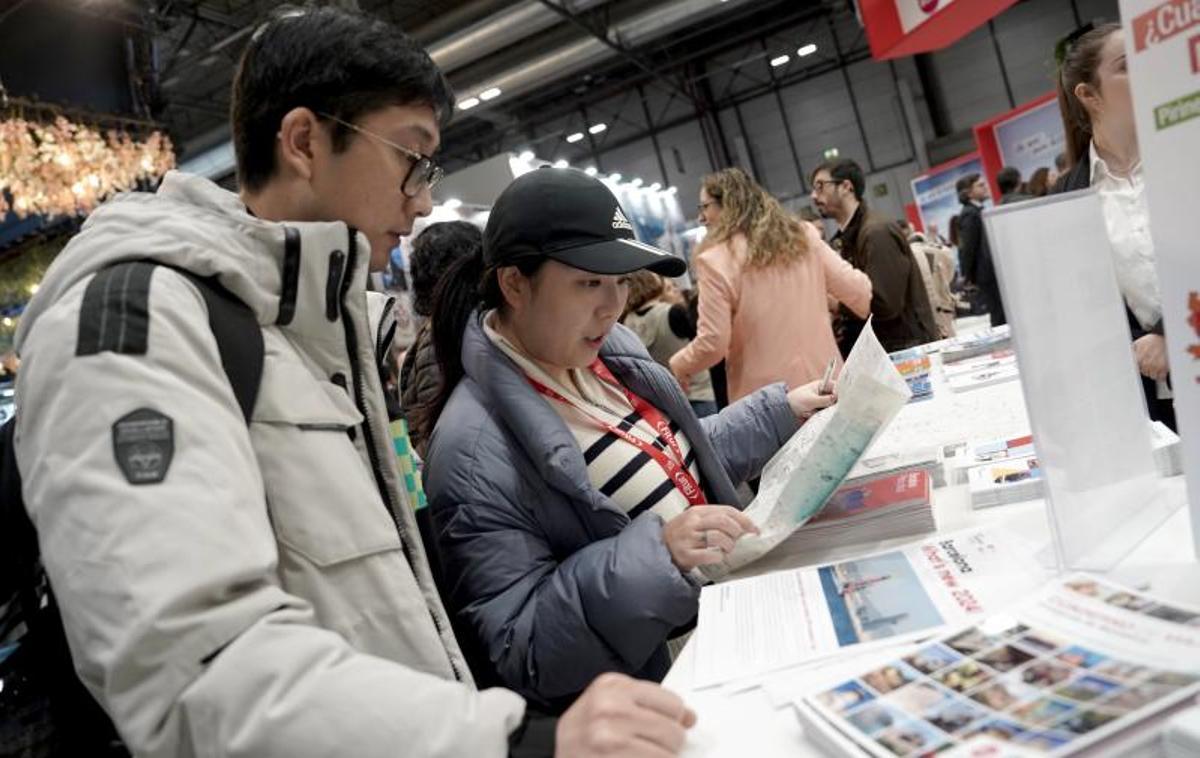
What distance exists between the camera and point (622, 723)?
0.73 metres

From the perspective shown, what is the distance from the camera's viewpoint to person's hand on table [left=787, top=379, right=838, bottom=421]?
6.10 ft

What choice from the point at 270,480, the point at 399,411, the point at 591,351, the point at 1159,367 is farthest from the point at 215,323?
the point at 1159,367

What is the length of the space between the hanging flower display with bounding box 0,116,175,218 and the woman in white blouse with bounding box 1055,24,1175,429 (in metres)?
5.58

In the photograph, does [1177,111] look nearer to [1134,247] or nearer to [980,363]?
[1134,247]

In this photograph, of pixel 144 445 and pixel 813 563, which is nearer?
pixel 144 445

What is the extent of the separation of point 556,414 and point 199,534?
2.59 feet

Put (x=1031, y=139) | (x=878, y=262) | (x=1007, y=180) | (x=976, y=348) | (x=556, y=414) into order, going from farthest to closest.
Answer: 1. (x=1031, y=139)
2. (x=1007, y=180)
3. (x=878, y=262)
4. (x=976, y=348)
5. (x=556, y=414)

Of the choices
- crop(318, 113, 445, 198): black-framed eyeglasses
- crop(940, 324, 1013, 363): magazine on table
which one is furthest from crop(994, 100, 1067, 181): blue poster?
crop(318, 113, 445, 198): black-framed eyeglasses

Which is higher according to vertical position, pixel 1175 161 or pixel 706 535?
pixel 1175 161

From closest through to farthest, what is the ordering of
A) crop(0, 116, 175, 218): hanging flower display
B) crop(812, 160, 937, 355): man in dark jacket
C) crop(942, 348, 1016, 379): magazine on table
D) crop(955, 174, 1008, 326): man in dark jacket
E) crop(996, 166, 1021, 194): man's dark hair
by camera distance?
crop(942, 348, 1016, 379): magazine on table, crop(812, 160, 937, 355): man in dark jacket, crop(955, 174, 1008, 326): man in dark jacket, crop(0, 116, 175, 218): hanging flower display, crop(996, 166, 1021, 194): man's dark hair

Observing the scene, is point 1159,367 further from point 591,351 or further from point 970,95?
point 970,95

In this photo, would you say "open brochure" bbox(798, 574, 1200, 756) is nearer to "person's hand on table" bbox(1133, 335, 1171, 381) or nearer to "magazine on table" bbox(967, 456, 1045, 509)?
"magazine on table" bbox(967, 456, 1045, 509)

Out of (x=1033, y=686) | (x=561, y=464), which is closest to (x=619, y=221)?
(x=561, y=464)

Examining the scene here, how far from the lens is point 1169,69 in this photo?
0.75m
